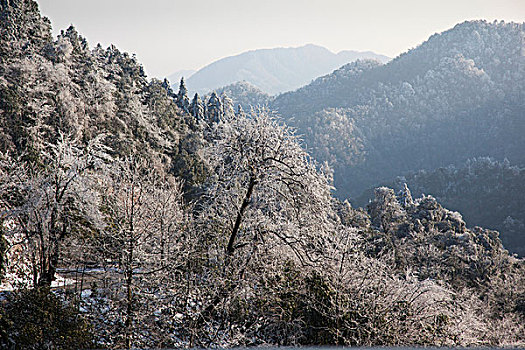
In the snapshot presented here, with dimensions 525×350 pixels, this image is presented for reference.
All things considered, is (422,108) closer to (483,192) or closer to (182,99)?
(483,192)

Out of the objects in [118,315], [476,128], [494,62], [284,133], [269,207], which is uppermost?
[494,62]

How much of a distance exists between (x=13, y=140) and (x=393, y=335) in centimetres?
1920

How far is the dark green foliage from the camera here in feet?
9.29

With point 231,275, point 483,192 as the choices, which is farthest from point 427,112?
point 231,275

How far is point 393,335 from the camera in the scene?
5234 mm

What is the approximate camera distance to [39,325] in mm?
3250

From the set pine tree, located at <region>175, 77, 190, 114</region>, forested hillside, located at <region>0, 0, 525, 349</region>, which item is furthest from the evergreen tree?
forested hillside, located at <region>0, 0, 525, 349</region>

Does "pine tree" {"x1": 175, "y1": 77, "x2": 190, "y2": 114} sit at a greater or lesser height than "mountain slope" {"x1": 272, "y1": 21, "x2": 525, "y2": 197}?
lesser

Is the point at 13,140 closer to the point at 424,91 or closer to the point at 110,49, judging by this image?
the point at 110,49

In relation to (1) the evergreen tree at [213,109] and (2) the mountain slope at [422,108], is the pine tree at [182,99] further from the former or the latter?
(2) the mountain slope at [422,108]

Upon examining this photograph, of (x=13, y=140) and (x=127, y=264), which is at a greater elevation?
(x=13, y=140)

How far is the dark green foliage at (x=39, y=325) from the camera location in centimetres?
283

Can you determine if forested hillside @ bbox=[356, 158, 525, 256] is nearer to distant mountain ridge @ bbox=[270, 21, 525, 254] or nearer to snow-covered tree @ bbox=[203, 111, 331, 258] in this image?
distant mountain ridge @ bbox=[270, 21, 525, 254]

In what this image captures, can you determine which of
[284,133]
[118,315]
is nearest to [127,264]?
[118,315]
